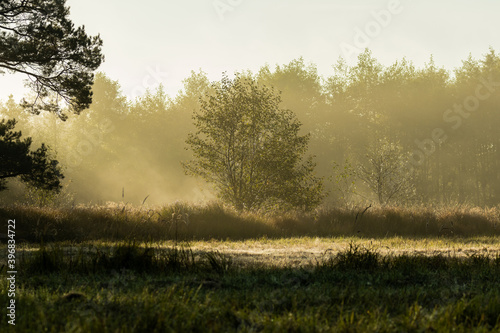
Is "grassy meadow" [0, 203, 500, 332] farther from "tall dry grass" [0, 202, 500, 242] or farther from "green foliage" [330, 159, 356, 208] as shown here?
"green foliage" [330, 159, 356, 208]

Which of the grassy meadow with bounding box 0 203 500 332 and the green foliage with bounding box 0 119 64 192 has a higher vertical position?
the green foliage with bounding box 0 119 64 192

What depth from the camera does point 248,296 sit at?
15.8 ft

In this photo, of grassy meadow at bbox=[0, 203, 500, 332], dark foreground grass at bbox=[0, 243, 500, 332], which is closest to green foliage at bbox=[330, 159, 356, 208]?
grassy meadow at bbox=[0, 203, 500, 332]

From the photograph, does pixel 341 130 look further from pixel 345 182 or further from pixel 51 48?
pixel 51 48

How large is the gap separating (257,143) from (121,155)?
43.2 meters

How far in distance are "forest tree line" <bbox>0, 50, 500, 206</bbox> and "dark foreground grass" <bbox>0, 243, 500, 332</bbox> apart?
160ft

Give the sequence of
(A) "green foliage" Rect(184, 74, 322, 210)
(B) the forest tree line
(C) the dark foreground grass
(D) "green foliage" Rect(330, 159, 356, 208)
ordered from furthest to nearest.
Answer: (B) the forest tree line < (D) "green foliage" Rect(330, 159, 356, 208) < (A) "green foliage" Rect(184, 74, 322, 210) < (C) the dark foreground grass

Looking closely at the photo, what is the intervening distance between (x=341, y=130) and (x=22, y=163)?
51245 millimetres

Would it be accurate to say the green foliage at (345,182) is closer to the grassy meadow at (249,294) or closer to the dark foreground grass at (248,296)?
the grassy meadow at (249,294)

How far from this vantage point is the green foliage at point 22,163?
51.0 ft

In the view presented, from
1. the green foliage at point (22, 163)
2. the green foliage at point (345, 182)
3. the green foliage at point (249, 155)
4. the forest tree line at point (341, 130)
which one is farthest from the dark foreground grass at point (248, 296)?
the forest tree line at point (341, 130)

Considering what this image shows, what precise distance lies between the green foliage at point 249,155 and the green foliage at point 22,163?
885 centimetres

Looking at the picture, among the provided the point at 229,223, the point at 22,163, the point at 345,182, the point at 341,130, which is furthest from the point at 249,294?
the point at 341,130

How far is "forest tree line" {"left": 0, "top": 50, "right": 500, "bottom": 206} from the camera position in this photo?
5778 cm
